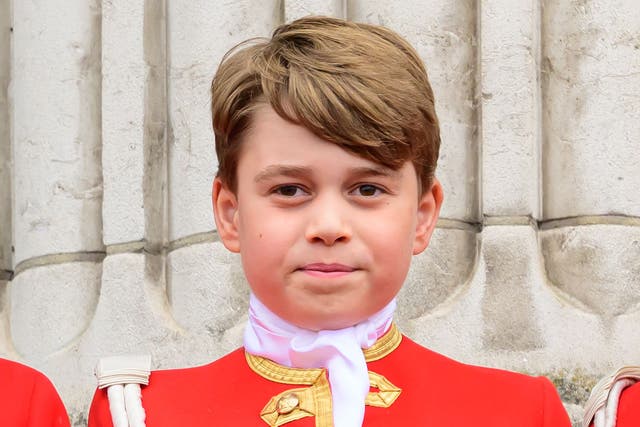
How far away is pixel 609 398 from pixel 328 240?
0.43 metres

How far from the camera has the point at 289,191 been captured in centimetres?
233

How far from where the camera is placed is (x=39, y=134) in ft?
11.2

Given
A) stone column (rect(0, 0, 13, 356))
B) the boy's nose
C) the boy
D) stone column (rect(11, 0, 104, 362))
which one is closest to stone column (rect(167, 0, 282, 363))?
stone column (rect(11, 0, 104, 362))

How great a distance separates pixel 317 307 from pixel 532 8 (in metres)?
1.07

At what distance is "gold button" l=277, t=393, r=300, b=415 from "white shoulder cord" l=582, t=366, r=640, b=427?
1.28 feet

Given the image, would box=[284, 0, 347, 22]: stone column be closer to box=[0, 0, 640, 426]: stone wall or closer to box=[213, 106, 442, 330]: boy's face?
box=[0, 0, 640, 426]: stone wall

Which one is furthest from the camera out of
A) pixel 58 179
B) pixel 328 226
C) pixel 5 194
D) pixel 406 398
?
pixel 5 194

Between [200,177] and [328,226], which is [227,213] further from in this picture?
[200,177]

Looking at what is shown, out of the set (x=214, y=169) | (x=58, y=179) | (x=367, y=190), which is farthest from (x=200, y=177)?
(x=367, y=190)

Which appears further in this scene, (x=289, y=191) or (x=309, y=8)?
(x=309, y=8)

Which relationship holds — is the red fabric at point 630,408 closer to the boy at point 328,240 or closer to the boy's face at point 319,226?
the boy at point 328,240

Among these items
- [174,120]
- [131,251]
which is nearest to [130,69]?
[174,120]

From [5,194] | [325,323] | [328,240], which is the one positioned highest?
[328,240]

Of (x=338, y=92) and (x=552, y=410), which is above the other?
(x=338, y=92)
